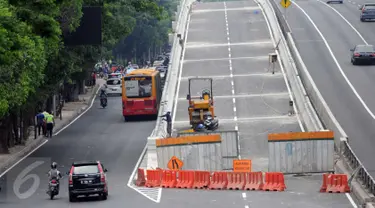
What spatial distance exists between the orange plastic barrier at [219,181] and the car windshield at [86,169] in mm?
5453

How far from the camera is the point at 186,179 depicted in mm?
40656

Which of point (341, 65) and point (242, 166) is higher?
point (341, 65)

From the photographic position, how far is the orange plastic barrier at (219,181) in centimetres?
4006

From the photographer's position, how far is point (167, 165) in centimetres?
4422

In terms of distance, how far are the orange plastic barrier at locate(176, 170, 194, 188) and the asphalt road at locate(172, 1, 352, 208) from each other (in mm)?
762

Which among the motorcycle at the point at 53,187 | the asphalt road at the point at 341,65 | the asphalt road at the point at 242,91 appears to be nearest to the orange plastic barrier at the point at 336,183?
the asphalt road at the point at 242,91

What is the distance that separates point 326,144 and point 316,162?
2.86 ft

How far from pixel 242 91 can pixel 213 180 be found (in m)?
29.6

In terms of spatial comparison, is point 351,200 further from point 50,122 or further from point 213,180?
point 50,122

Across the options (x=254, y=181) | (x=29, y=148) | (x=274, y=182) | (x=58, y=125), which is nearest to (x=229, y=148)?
(x=254, y=181)

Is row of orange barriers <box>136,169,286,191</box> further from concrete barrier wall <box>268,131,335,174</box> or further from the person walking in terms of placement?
the person walking

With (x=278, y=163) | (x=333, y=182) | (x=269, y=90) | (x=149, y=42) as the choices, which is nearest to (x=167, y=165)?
(x=278, y=163)

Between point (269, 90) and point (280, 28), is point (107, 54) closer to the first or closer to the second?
point (280, 28)

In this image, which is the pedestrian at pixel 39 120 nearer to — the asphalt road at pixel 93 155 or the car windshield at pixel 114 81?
the asphalt road at pixel 93 155
